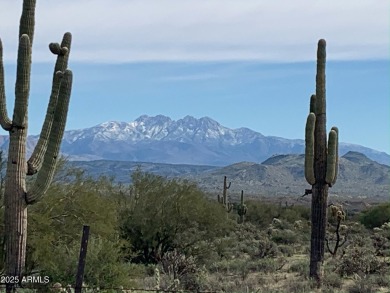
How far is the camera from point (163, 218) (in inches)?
861

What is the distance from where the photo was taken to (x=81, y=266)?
29.6 ft

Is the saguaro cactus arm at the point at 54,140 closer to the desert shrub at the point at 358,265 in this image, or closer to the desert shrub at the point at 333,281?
the desert shrub at the point at 333,281

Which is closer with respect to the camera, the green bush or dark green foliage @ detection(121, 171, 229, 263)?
dark green foliage @ detection(121, 171, 229, 263)

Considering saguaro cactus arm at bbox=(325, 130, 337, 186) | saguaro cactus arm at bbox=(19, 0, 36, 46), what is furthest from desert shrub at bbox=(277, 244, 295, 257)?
saguaro cactus arm at bbox=(19, 0, 36, 46)

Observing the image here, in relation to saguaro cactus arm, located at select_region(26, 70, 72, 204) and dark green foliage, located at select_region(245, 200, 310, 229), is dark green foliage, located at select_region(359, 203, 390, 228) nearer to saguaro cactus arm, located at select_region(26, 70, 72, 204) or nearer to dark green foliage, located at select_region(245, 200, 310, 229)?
dark green foliage, located at select_region(245, 200, 310, 229)

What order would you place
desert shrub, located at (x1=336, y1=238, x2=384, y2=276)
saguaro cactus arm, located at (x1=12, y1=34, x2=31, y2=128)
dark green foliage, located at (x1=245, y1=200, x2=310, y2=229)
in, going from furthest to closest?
dark green foliage, located at (x1=245, y1=200, x2=310, y2=229)
desert shrub, located at (x1=336, y1=238, x2=384, y2=276)
saguaro cactus arm, located at (x1=12, y1=34, x2=31, y2=128)

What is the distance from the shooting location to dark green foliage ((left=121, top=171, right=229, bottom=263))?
70.8 feet

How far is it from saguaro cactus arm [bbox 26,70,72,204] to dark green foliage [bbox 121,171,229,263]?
9379 millimetres

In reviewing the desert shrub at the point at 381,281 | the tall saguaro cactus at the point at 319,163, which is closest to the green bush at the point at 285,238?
the desert shrub at the point at 381,281

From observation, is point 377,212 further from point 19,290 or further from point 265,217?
point 19,290

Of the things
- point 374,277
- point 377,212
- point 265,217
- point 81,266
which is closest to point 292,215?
point 265,217

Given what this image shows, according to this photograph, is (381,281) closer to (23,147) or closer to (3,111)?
(23,147)

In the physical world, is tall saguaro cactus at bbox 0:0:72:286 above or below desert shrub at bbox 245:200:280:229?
above

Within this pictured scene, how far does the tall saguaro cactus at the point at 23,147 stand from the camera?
11.8 m
